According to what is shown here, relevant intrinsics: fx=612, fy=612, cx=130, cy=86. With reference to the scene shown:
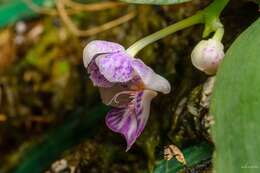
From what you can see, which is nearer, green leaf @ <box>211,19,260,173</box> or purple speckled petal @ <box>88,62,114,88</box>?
green leaf @ <box>211,19,260,173</box>

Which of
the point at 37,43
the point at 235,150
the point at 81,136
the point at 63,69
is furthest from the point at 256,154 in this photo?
the point at 37,43

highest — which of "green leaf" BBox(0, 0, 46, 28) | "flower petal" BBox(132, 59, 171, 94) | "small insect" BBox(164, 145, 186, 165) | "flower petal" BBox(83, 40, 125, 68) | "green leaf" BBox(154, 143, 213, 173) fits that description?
"green leaf" BBox(0, 0, 46, 28)

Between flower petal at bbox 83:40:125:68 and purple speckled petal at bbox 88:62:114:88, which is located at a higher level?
flower petal at bbox 83:40:125:68

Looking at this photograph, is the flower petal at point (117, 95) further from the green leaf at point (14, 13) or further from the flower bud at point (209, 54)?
the green leaf at point (14, 13)

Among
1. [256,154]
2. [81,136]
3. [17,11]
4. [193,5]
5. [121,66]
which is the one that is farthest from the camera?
[17,11]

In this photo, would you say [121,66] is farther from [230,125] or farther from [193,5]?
[193,5]

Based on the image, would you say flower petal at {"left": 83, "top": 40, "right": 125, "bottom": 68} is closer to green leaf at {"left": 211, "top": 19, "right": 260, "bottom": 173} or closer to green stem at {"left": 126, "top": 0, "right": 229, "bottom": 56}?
green stem at {"left": 126, "top": 0, "right": 229, "bottom": 56}

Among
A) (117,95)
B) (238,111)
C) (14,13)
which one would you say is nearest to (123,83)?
(117,95)

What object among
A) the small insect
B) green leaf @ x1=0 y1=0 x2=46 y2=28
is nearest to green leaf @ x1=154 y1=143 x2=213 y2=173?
the small insect
